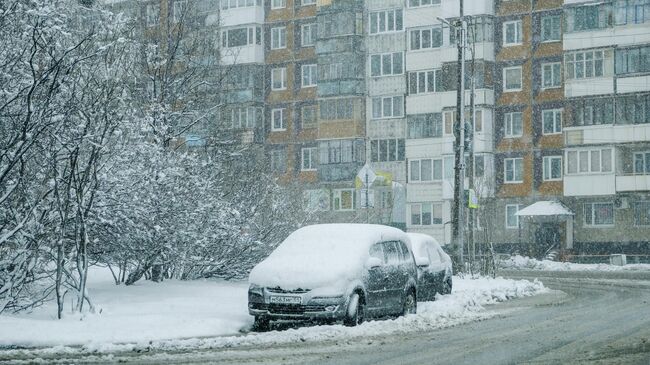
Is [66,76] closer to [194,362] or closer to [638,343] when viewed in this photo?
[194,362]

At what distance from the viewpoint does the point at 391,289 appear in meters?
18.0

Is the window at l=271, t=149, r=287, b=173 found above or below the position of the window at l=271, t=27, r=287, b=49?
→ below

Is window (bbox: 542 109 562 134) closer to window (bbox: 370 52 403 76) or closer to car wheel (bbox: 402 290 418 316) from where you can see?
window (bbox: 370 52 403 76)

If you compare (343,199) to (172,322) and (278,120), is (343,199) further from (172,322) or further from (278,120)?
(172,322)

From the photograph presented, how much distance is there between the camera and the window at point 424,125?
60344 millimetres

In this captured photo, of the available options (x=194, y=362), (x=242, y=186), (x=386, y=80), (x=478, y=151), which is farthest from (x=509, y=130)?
(x=194, y=362)

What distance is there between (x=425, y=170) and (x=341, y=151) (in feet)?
16.7

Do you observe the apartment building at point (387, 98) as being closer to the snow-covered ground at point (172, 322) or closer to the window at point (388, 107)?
the window at point (388, 107)

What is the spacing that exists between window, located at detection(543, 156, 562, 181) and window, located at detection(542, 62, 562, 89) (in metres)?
3.83

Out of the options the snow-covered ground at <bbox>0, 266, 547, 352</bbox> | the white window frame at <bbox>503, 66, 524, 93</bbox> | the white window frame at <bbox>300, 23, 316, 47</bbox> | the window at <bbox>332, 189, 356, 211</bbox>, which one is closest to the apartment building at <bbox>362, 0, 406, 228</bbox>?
the window at <bbox>332, 189, 356, 211</bbox>

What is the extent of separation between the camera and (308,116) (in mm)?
66000

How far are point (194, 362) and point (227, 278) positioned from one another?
497 inches

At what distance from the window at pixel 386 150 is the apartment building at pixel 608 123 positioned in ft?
33.2

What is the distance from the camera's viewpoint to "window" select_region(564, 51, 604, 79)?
5522 centimetres
